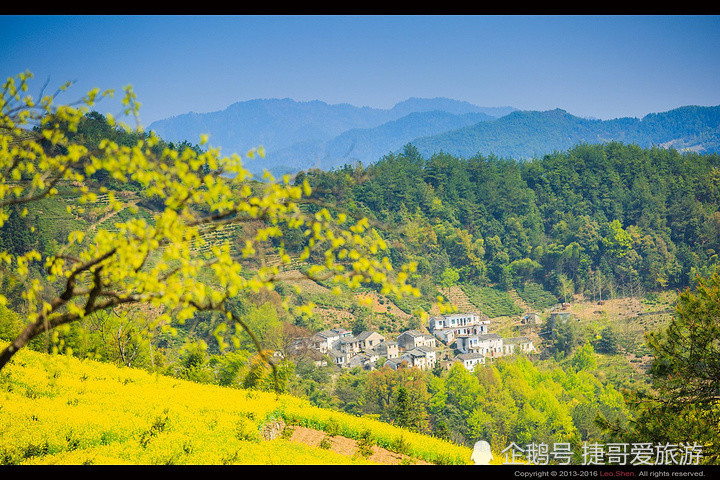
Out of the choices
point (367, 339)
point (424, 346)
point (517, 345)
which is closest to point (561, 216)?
point (517, 345)

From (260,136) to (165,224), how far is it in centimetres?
11623

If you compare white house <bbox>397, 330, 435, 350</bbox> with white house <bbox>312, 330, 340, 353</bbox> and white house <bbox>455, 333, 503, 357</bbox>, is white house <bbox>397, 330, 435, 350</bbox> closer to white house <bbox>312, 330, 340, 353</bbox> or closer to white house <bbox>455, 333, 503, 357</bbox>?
white house <bbox>455, 333, 503, 357</bbox>

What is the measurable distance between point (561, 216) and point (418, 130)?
412 feet

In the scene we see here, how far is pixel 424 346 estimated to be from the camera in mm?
26141

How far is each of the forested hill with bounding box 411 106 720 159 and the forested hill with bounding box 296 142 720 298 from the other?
2938 inches

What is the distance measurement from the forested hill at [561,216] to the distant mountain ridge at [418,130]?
53.9 m

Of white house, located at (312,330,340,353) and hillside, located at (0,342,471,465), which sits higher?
hillside, located at (0,342,471,465)

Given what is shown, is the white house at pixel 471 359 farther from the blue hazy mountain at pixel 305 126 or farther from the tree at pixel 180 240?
the blue hazy mountain at pixel 305 126

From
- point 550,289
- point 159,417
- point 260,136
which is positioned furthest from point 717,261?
point 260,136

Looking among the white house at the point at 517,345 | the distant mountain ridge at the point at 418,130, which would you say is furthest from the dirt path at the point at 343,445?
the distant mountain ridge at the point at 418,130

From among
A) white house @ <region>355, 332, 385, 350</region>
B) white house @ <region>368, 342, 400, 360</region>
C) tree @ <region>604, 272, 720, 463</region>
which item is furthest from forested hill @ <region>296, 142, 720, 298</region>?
tree @ <region>604, 272, 720, 463</region>

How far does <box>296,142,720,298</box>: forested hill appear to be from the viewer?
→ 119ft

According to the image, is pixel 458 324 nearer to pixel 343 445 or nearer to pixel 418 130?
pixel 343 445

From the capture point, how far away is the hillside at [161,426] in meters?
3.56
